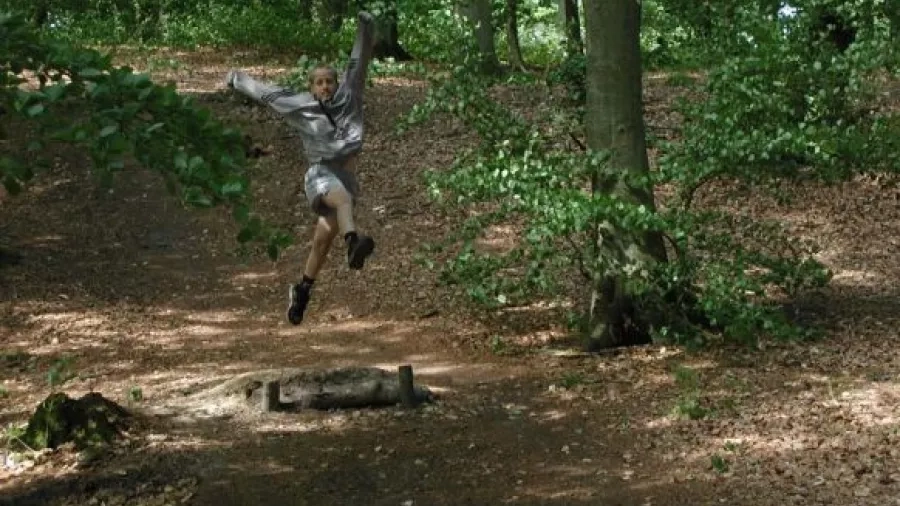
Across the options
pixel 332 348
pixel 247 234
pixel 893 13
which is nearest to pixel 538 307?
pixel 332 348

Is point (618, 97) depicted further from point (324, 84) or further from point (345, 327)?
point (345, 327)

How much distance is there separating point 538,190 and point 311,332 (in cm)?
377

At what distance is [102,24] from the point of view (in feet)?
82.3

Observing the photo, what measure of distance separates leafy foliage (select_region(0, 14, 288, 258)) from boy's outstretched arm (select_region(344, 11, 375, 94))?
3036 millimetres

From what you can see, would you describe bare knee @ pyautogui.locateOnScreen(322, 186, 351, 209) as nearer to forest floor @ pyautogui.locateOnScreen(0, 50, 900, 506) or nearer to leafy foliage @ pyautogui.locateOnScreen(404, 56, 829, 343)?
leafy foliage @ pyautogui.locateOnScreen(404, 56, 829, 343)

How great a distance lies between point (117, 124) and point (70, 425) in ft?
16.6

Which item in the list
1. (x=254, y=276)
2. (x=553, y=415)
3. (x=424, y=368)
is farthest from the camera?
(x=254, y=276)

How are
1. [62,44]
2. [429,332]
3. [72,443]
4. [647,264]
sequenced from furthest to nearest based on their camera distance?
1. [429,332]
2. [647,264]
3. [72,443]
4. [62,44]

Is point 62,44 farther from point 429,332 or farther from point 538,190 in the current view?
point 429,332

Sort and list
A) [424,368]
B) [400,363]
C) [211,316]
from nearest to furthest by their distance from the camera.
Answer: [424,368] → [400,363] → [211,316]

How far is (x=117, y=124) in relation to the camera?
3.79m

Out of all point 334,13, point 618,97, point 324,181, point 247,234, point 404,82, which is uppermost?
point 334,13

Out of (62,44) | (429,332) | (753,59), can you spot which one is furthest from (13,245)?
(62,44)

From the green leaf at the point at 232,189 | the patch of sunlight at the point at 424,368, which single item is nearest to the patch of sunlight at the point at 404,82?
the patch of sunlight at the point at 424,368
